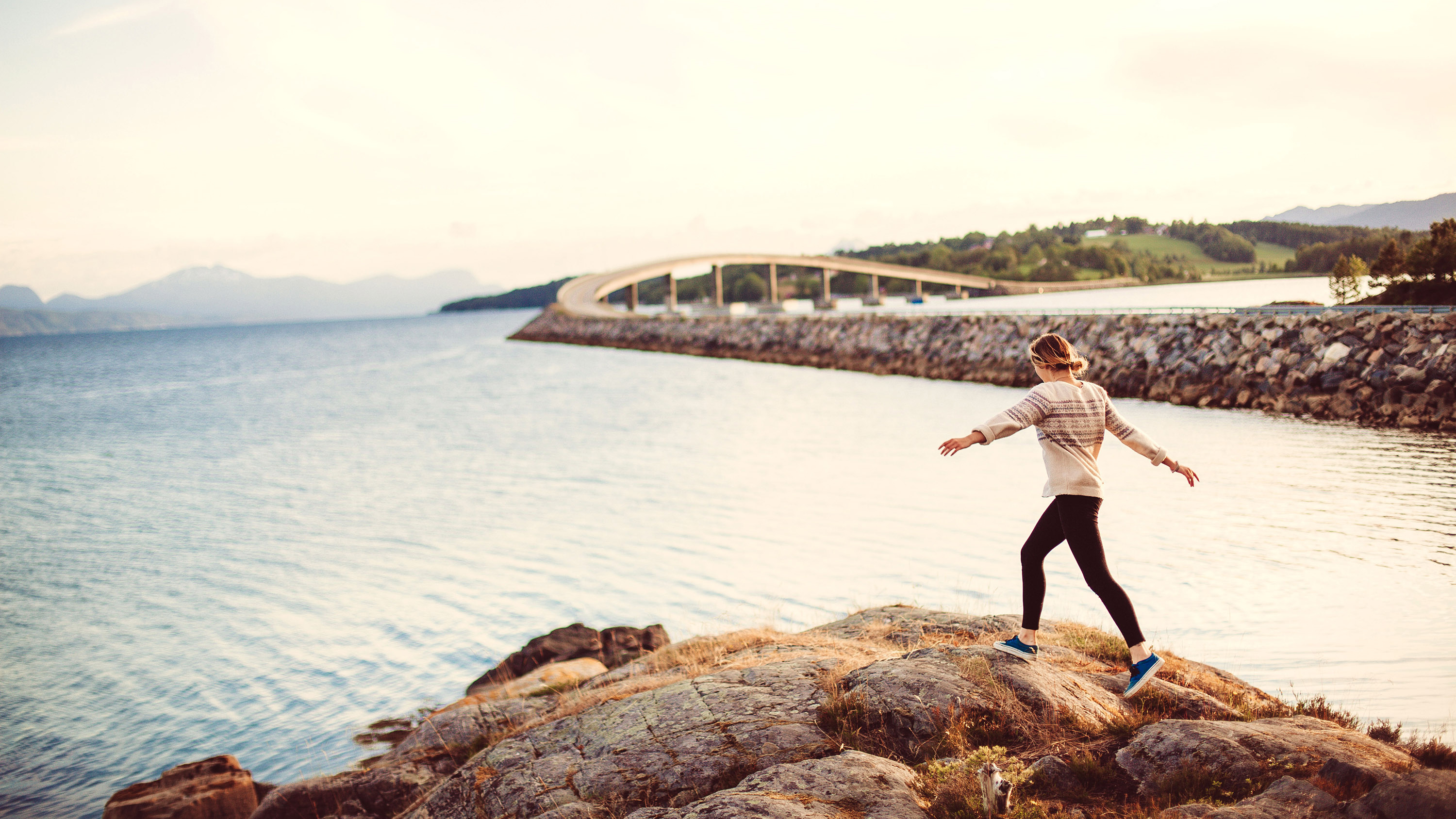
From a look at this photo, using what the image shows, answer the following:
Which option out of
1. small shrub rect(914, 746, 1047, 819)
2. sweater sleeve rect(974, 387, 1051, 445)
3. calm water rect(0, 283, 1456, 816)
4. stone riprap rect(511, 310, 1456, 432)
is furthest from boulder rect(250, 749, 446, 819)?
stone riprap rect(511, 310, 1456, 432)

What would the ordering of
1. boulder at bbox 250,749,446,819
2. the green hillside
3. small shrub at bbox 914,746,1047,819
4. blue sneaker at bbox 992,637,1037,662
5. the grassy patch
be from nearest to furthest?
small shrub at bbox 914,746,1047,819
blue sneaker at bbox 992,637,1037,662
the grassy patch
boulder at bbox 250,749,446,819
the green hillside

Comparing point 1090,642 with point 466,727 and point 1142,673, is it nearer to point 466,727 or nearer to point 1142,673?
point 1142,673

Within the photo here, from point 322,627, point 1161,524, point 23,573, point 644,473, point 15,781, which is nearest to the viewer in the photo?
point 15,781

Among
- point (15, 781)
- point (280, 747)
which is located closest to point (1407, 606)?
point (280, 747)

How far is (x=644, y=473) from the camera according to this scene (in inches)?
813

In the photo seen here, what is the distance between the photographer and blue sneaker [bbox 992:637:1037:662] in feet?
17.3

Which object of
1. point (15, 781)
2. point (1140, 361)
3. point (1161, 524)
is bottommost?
point (15, 781)

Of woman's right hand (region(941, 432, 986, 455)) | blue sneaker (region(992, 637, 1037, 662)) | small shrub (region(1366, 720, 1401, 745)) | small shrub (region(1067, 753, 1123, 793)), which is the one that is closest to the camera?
small shrub (region(1067, 753, 1123, 793))

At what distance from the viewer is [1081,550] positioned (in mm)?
4758

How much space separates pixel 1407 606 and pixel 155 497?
26629mm

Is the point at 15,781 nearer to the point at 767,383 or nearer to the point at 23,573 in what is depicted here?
the point at 23,573

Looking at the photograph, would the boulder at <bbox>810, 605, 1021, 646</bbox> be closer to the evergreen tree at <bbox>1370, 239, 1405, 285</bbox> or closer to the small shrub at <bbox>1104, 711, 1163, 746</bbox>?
the small shrub at <bbox>1104, 711, 1163, 746</bbox>

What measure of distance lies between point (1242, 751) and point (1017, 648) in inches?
56.8

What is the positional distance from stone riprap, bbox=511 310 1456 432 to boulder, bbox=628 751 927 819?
10.00 meters
